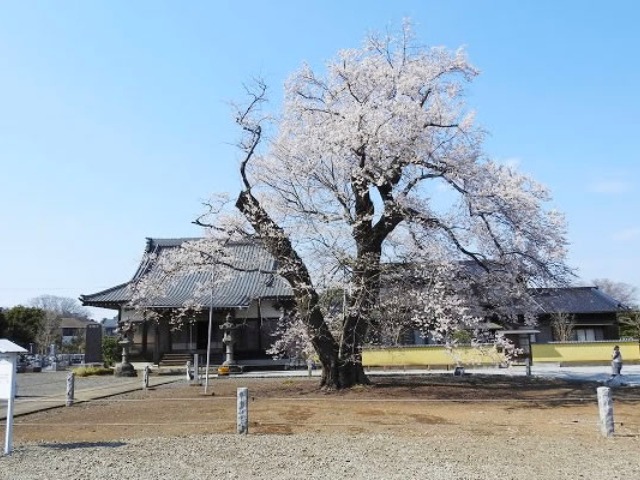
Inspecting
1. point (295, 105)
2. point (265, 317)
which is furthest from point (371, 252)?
point (265, 317)

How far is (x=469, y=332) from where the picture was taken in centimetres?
1602

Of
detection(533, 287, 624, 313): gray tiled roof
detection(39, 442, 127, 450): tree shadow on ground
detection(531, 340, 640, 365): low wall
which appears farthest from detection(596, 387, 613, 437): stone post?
detection(533, 287, 624, 313): gray tiled roof

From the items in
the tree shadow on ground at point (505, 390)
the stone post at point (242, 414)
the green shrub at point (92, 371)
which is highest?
the stone post at point (242, 414)

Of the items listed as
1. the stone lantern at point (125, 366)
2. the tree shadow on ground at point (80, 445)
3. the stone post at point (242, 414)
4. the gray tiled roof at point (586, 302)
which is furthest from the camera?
the gray tiled roof at point (586, 302)

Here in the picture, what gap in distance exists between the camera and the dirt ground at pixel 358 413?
33.9 ft

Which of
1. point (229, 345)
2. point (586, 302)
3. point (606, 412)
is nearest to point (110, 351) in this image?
point (229, 345)

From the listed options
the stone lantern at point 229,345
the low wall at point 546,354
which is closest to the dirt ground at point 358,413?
the stone lantern at point 229,345

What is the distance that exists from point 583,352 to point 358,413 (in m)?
21.8

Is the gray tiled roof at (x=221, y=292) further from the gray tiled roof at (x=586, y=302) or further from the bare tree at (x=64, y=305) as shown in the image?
the bare tree at (x=64, y=305)

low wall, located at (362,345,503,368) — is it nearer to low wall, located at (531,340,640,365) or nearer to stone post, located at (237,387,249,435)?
low wall, located at (531,340,640,365)

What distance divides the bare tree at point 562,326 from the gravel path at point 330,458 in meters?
28.3

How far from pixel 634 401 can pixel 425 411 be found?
5.62 m

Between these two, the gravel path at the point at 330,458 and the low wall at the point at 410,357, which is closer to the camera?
the gravel path at the point at 330,458

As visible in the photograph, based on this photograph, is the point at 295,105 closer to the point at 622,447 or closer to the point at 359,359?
the point at 359,359
